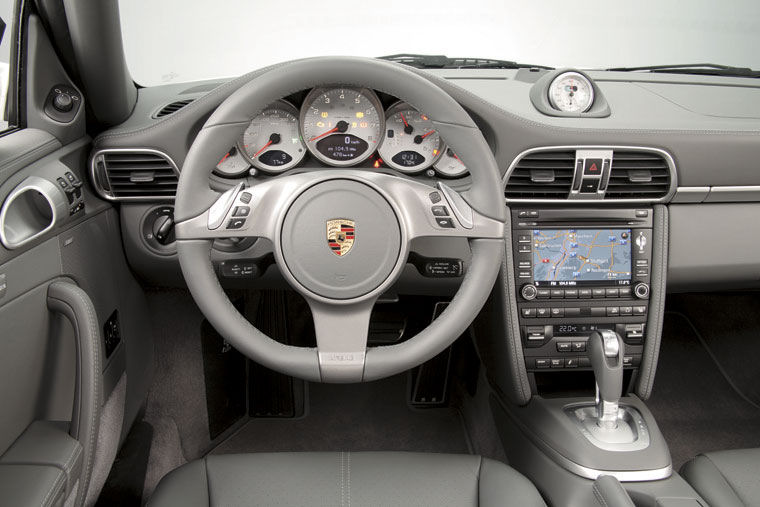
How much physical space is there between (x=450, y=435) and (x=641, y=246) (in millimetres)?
971

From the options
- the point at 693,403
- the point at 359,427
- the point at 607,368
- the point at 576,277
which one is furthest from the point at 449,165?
the point at 693,403

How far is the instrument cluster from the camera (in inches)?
55.2

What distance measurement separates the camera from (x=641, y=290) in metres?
1.65

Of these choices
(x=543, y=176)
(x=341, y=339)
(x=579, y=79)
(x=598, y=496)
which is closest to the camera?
(x=341, y=339)

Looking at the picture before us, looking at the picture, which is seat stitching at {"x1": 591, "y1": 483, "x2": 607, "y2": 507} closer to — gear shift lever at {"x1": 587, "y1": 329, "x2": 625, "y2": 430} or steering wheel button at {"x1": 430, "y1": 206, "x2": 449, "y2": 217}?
gear shift lever at {"x1": 587, "y1": 329, "x2": 625, "y2": 430}

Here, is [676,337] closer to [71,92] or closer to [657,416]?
[657,416]

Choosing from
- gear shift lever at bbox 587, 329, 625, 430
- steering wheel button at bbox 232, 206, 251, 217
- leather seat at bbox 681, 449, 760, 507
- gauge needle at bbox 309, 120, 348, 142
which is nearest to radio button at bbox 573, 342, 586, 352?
gear shift lever at bbox 587, 329, 625, 430

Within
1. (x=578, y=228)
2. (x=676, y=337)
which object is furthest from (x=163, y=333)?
(x=676, y=337)

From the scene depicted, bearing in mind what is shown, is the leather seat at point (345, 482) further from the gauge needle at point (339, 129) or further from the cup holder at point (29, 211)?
the gauge needle at point (339, 129)

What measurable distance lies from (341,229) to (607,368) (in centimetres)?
71

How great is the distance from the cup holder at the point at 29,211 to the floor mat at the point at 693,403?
203 cm

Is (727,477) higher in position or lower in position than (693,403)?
higher

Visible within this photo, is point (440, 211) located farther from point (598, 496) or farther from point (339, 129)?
point (598, 496)

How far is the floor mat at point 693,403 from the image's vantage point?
2.25m
